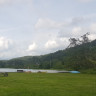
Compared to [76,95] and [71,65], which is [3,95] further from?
[71,65]

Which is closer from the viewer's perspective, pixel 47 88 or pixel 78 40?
pixel 47 88

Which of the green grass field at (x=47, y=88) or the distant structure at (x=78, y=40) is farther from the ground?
the distant structure at (x=78, y=40)

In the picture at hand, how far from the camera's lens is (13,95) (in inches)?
651

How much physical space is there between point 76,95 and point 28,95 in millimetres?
4198

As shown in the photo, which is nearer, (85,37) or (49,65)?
(85,37)

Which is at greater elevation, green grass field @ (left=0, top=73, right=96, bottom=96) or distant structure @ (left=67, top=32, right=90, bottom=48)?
distant structure @ (left=67, top=32, right=90, bottom=48)

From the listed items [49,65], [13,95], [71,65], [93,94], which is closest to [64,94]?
[93,94]

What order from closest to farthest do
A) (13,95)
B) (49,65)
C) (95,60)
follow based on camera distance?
(13,95) < (95,60) < (49,65)

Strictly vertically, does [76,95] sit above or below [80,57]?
below

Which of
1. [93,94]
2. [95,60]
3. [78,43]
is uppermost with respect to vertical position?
[78,43]

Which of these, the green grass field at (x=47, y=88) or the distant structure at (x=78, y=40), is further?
the distant structure at (x=78, y=40)

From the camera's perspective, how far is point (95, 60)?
74.1 metres

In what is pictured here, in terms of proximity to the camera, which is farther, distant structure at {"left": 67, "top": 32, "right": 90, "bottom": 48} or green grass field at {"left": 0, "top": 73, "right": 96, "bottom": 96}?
distant structure at {"left": 67, "top": 32, "right": 90, "bottom": 48}

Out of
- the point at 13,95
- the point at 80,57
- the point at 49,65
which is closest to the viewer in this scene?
the point at 13,95
